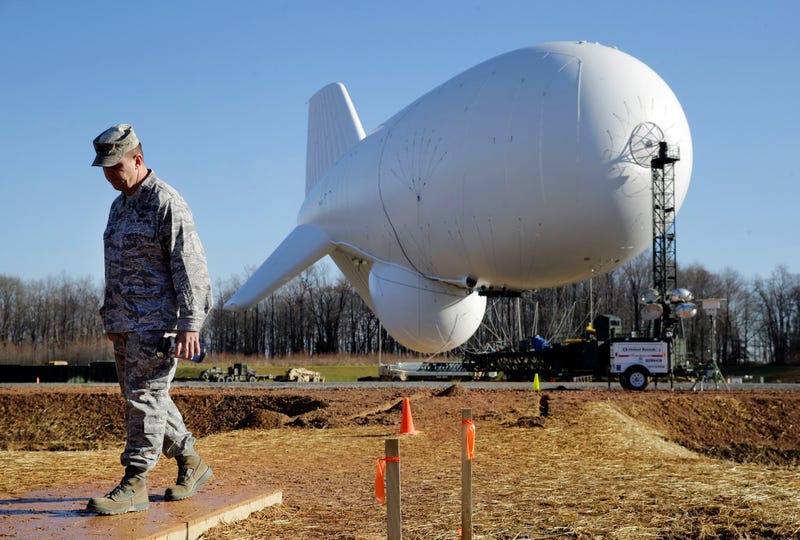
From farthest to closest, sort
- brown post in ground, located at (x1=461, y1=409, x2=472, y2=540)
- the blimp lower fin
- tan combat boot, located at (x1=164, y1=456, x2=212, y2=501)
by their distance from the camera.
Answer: the blimp lower fin < tan combat boot, located at (x1=164, y1=456, x2=212, y2=501) < brown post in ground, located at (x1=461, y1=409, x2=472, y2=540)

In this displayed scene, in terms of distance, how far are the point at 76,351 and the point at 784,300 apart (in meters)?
77.7

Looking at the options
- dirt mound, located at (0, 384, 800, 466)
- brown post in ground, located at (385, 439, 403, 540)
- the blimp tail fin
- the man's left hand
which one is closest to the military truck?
the blimp tail fin

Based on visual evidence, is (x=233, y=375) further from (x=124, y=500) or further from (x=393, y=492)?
(x=393, y=492)

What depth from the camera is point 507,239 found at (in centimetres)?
2033

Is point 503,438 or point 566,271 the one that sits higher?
point 566,271

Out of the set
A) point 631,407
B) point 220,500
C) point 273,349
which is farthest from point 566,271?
point 273,349

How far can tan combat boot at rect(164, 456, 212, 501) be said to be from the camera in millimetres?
5176

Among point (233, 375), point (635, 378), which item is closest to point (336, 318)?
point (233, 375)

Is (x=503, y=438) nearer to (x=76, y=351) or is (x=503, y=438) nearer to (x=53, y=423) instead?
(x=53, y=423)

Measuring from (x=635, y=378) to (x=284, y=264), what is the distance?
1388 centimetres

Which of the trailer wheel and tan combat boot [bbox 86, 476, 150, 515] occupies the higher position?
tan combat boot [bbox 86, 476, 150, 515]

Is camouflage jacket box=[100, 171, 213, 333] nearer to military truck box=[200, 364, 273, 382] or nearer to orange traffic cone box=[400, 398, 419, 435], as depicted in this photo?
orange traffic cone box=[400, 398, 419, 435]

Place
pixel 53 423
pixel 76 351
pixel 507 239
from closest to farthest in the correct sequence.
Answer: pixel 507 239 → pixel 53 423 → pixel 76 351

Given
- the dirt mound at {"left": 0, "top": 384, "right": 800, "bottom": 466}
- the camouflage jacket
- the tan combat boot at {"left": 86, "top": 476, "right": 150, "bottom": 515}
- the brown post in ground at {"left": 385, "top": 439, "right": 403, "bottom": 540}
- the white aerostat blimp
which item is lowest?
the dirt mound at {"left": 0, "top": 384, "right": 800, "bottom": 466}
